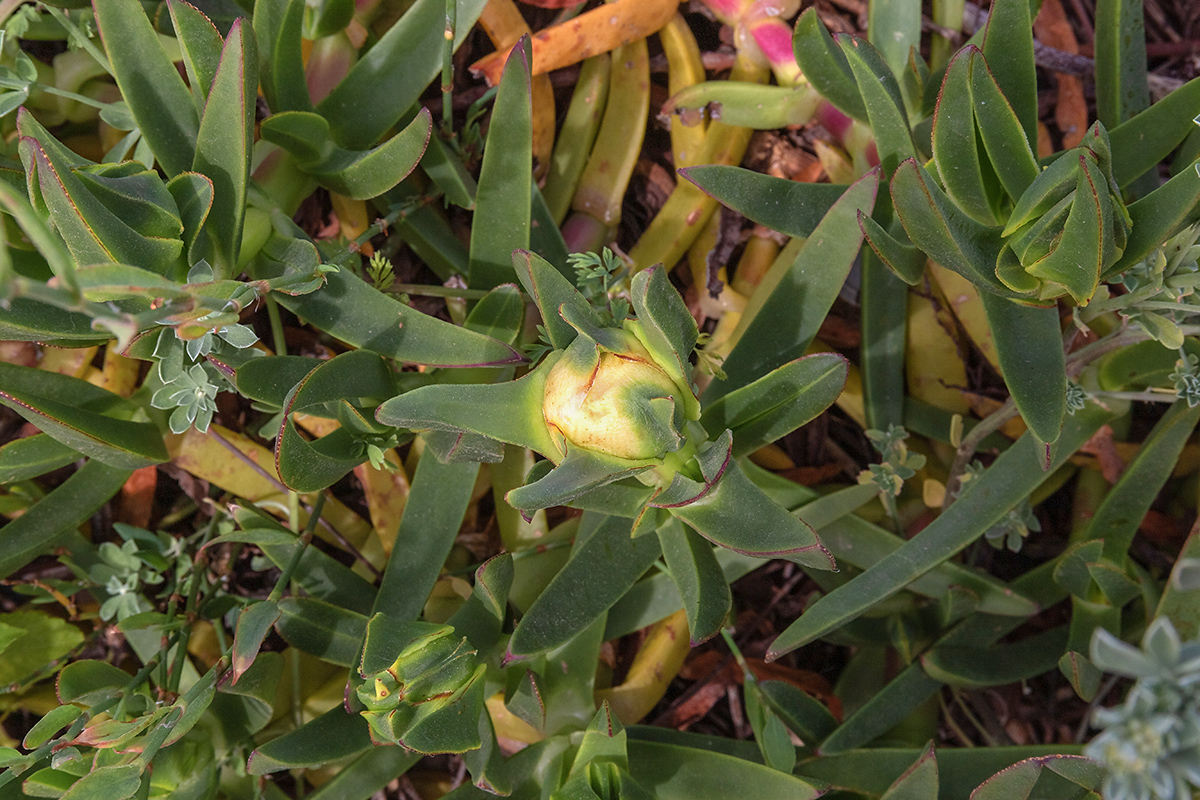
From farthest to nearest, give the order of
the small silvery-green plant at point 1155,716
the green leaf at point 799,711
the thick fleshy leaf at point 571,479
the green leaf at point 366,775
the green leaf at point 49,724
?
the green leaf at point 799,711 → the green leaf at point 366,775 → the green leaf at point 49,724 → the thick fleshy leaf at point 571,479 → the small silvery-green plant at point 1155,716

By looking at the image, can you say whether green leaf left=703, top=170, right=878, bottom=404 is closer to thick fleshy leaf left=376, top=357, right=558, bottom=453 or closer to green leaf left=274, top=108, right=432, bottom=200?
thick fleshy leaf left=376, top=357, right=558, bottom=453

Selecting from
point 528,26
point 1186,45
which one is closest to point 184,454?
point 528,26

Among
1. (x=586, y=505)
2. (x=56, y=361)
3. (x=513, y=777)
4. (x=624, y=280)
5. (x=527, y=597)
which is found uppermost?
(x=624, y=280)

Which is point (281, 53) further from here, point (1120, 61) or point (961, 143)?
point (1120, 61)

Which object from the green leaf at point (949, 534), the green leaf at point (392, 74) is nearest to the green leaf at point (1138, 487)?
the green leaf at point (949, 534)

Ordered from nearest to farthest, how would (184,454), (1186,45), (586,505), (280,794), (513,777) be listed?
(586,505)
(513,777)
(280,794)
(184,454)
(1186,45)

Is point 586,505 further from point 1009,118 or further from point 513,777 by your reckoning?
point 1009,118

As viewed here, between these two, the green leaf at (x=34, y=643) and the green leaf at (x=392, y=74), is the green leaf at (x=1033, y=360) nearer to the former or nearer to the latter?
the green leaf at (x=392, y=74)
